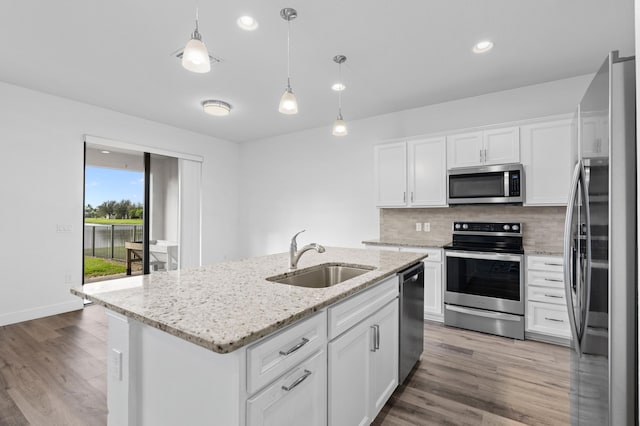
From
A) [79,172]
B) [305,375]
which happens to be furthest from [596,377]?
[79,172]

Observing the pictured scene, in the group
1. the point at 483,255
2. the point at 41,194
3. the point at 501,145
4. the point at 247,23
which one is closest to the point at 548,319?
the point at 483,255

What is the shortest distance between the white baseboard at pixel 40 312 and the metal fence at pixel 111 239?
4.91 feet

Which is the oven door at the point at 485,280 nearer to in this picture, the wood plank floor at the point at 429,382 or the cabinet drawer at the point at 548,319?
the cabinet drawer at the point at 548,319

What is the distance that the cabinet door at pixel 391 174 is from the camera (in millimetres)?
3893

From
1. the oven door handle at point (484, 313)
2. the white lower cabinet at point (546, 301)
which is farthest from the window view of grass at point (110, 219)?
the white lower cabinet at point (546, 301)

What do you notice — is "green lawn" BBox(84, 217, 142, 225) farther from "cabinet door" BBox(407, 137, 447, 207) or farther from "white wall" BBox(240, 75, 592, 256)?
"cabinet door" BBox(407, 137, 447, 207)

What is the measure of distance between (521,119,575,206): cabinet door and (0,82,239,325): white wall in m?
5.20

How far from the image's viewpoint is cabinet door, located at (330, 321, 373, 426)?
4.57 feet

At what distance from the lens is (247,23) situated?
233cm

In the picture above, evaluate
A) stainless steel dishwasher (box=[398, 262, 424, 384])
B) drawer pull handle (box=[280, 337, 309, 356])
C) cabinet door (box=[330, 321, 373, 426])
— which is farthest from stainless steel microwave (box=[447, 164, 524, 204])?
drawer pull handle (box=[280, 337, 309, 356])

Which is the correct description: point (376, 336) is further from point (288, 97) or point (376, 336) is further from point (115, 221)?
point (115, 221)

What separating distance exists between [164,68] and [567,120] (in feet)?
13.1

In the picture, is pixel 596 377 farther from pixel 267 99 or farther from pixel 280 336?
pixel 267 99

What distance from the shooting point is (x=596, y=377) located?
1146 millimetres
